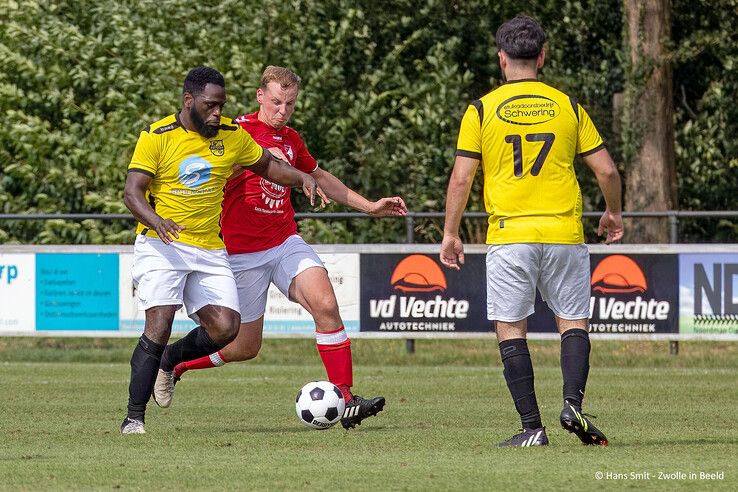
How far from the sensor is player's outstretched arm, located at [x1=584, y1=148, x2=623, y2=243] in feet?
26.1

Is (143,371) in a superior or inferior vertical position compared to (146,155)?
inferior

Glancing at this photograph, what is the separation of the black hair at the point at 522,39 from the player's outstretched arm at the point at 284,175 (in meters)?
1.82

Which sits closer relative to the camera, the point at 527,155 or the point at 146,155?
the point at 527,155

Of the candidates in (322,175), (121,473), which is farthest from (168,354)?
(121,473)

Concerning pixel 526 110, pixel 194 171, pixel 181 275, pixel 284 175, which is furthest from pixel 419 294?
pixel 526 110

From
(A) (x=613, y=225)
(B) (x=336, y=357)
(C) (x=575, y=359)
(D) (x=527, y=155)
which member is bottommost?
(B) (x=336, y=357)

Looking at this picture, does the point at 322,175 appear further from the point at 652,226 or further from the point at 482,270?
the point at 652,226

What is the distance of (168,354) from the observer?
996 centimetres

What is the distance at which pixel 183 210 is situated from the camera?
880cm

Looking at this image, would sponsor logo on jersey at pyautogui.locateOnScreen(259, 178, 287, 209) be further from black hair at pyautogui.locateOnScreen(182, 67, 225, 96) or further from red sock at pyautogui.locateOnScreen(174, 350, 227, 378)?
black hair at pyautogui.locateOnScreen(182, 67, 225, 96)

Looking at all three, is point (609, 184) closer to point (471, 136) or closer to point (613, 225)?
point (613, 225)

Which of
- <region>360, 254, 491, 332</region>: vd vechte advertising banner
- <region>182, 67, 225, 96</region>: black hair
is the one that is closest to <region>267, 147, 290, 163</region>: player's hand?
<region>182, 67, 225, 96</region>: black hair

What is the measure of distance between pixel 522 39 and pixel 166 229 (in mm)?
2153

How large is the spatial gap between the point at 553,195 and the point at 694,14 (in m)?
15.7
